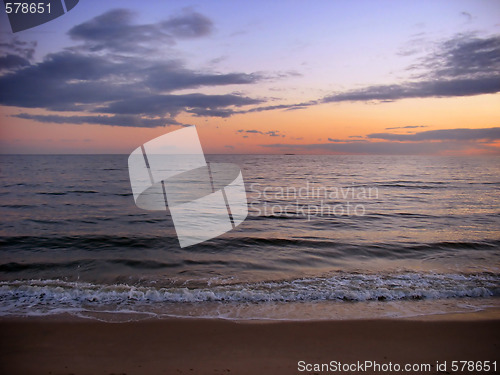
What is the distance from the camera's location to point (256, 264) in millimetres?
7887

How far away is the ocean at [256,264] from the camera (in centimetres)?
543

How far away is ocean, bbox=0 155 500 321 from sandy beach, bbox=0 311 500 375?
1.30 feet

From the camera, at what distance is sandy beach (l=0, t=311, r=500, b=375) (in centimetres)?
360

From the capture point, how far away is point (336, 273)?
7.20m

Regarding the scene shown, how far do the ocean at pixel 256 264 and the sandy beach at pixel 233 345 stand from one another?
0.40 meters

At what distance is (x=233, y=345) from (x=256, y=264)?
3813mm

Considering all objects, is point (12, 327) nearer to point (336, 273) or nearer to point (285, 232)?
point (336, 273)

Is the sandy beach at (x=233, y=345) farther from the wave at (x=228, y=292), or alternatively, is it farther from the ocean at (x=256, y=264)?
the wave at (x=228, y=292)

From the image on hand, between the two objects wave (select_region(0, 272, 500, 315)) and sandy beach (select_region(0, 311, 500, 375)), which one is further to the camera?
wave (select_region(0, 272, 500, 315))

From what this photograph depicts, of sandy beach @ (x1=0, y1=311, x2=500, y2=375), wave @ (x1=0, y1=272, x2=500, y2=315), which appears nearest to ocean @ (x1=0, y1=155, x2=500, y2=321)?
wave @ (x1=0, y1=272, x2=500, y2=315)

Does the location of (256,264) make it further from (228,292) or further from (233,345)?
(233,345)

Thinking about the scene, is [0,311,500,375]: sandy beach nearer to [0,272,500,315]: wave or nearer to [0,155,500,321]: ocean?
[0,155,500,321]: ocean

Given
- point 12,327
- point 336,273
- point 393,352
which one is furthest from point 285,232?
point 12,327

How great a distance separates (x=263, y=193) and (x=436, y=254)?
13684 mm
